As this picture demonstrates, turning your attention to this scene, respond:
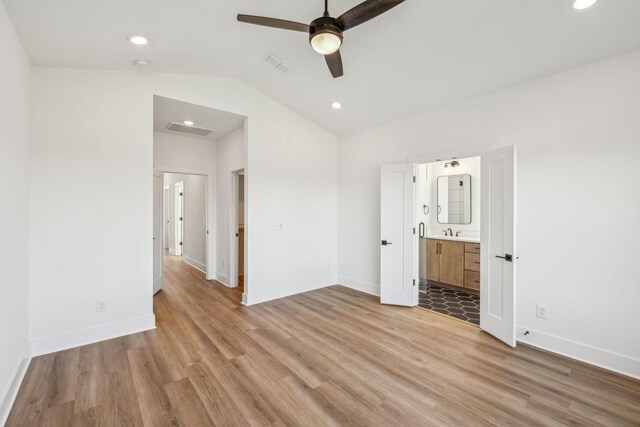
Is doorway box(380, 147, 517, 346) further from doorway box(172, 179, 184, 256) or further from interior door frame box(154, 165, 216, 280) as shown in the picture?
doorway box(172, 179, 184, 256)

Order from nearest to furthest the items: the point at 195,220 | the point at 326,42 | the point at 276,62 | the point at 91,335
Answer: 1. the point at 326,42
2. the point at 91,335
3. the point at 276,62
4. the point at 195,220

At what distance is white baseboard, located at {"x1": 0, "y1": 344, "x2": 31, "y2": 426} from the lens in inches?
76.3

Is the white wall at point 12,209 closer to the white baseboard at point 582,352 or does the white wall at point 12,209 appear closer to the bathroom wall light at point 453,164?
the white baseboard at point 582,352

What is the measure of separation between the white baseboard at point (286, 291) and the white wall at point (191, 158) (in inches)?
71.3

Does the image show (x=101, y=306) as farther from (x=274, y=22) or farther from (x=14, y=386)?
(x=274, y=22)

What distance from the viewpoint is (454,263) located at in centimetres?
479

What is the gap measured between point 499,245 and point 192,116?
14.4 feet

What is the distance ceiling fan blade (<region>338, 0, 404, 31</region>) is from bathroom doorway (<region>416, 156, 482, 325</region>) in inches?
106

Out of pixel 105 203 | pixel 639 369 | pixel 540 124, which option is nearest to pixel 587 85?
pixel 540 124

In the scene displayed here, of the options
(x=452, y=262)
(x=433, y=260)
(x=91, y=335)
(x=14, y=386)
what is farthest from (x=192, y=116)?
(x=452, y=262)

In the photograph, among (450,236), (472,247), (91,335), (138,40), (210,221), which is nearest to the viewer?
(138,40)

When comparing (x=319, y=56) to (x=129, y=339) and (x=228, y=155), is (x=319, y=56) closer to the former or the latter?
(x=228, y=155)

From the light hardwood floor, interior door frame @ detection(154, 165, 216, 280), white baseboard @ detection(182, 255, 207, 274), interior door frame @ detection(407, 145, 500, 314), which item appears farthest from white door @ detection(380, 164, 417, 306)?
white baseboard @ detection(182, 255, 207, 274)

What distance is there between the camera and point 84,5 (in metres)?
2.07
